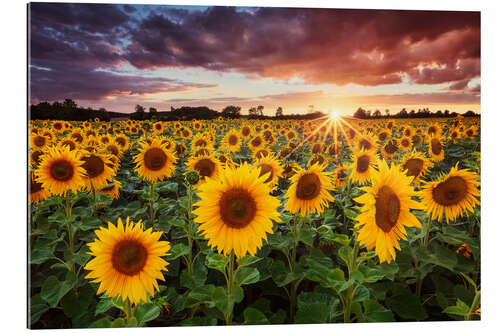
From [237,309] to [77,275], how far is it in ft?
3.57

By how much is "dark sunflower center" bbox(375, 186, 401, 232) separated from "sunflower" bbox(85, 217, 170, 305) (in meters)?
1.07

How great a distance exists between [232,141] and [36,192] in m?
Result: 2.19

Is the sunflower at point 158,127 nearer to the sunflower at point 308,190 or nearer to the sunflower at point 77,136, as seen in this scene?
the sunflower at point 77,136

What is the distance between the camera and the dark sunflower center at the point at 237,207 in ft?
5.37

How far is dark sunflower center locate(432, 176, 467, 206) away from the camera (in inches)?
83.4

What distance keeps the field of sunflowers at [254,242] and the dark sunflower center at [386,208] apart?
1 cm

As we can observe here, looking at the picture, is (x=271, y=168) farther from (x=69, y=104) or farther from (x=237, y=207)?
(x=69, y=104)

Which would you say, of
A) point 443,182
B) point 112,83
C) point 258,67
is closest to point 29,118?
point 112,83

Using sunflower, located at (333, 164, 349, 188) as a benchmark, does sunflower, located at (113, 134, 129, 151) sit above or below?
above

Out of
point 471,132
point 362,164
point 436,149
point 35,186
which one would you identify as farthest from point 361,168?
point 35,186

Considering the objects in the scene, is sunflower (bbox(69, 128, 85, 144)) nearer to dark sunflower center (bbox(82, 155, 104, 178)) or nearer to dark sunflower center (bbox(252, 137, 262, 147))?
dark sunflower center (bbox(82, 155, 104, 178))

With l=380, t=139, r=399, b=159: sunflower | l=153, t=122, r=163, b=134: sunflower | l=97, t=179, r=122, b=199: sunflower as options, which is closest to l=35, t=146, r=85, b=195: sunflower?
l=97, t=179, r=122, b=199: sunflower

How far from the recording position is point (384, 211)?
1601 millimetres

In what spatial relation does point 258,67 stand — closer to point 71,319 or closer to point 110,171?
point 110,171
